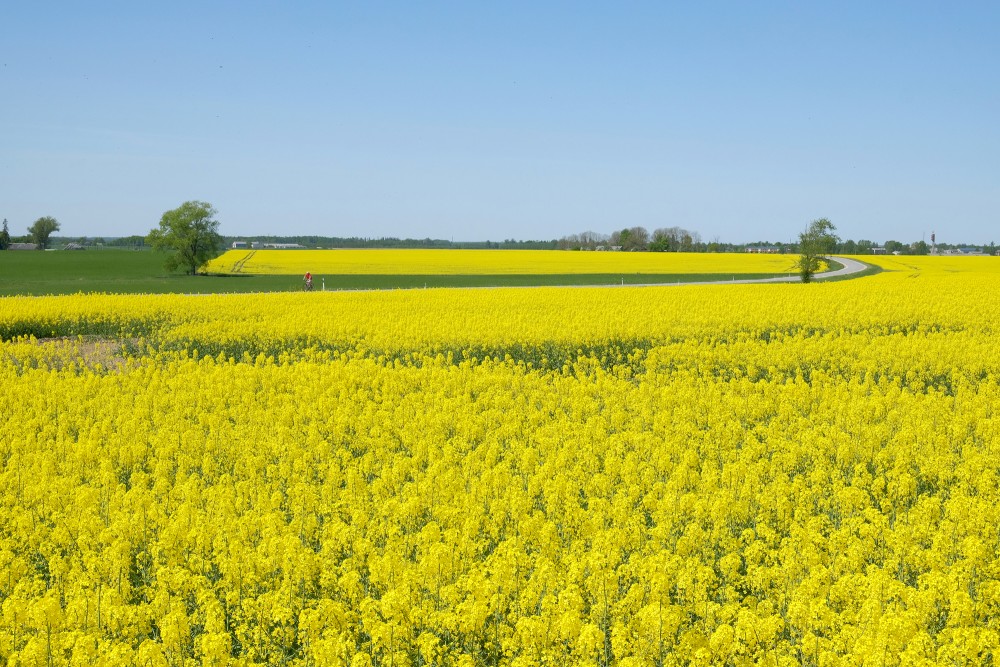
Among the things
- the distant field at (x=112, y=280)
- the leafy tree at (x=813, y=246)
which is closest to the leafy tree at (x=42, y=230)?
the distant field at (x=112, y=280)

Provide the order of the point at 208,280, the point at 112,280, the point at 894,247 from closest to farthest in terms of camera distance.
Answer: the point at 112,280, the point at 208,280, the point at 894,247

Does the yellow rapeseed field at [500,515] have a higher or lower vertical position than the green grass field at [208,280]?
lower

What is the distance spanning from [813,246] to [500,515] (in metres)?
67.2

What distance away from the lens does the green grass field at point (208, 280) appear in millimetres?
58809

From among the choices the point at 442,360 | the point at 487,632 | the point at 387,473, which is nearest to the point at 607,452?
the point at 387,473

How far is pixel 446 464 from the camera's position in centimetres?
1095

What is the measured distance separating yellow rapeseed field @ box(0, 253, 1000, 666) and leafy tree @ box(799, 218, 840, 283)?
50303 millimetres

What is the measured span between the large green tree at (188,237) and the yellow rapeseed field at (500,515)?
208 feet

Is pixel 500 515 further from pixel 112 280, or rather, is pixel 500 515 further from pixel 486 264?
pixel 486 264

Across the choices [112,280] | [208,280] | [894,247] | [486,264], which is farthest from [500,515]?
[894,247]

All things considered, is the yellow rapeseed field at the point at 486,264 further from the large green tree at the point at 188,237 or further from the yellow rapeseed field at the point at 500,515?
the yellow rapeseed field at the point at 500,515

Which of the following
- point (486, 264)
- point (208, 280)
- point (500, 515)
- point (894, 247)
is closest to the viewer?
point (500, 515)

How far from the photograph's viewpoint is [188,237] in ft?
263

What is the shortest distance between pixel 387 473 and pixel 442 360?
1193cm
